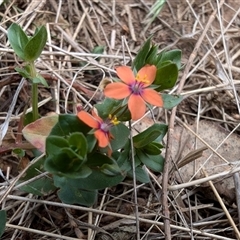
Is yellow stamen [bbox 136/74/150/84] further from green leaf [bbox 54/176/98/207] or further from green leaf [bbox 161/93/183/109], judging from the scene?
green leaf [bbox 54/176/98/207]

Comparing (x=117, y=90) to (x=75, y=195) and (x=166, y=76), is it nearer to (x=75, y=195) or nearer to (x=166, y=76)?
(x=166, y=76)

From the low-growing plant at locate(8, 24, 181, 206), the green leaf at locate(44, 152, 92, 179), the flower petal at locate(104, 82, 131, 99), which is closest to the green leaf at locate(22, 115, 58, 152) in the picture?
the low-growing plant at locate(8, 24, 181, 206)

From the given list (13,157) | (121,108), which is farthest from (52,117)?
(13,157)

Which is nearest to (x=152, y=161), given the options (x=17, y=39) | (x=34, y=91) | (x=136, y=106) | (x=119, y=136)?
(x=119, y=136)

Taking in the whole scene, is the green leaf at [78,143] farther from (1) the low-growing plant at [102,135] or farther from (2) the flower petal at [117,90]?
(2) the flower petal at [117,90]

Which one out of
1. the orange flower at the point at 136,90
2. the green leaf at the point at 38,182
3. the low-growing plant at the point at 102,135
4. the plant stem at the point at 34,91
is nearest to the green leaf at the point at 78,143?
the low-growing plant at the point at 102,135

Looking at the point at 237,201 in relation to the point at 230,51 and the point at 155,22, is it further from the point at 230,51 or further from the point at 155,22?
the point at 155,22

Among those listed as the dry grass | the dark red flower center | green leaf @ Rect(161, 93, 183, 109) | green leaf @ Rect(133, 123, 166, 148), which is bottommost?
the dry grass
